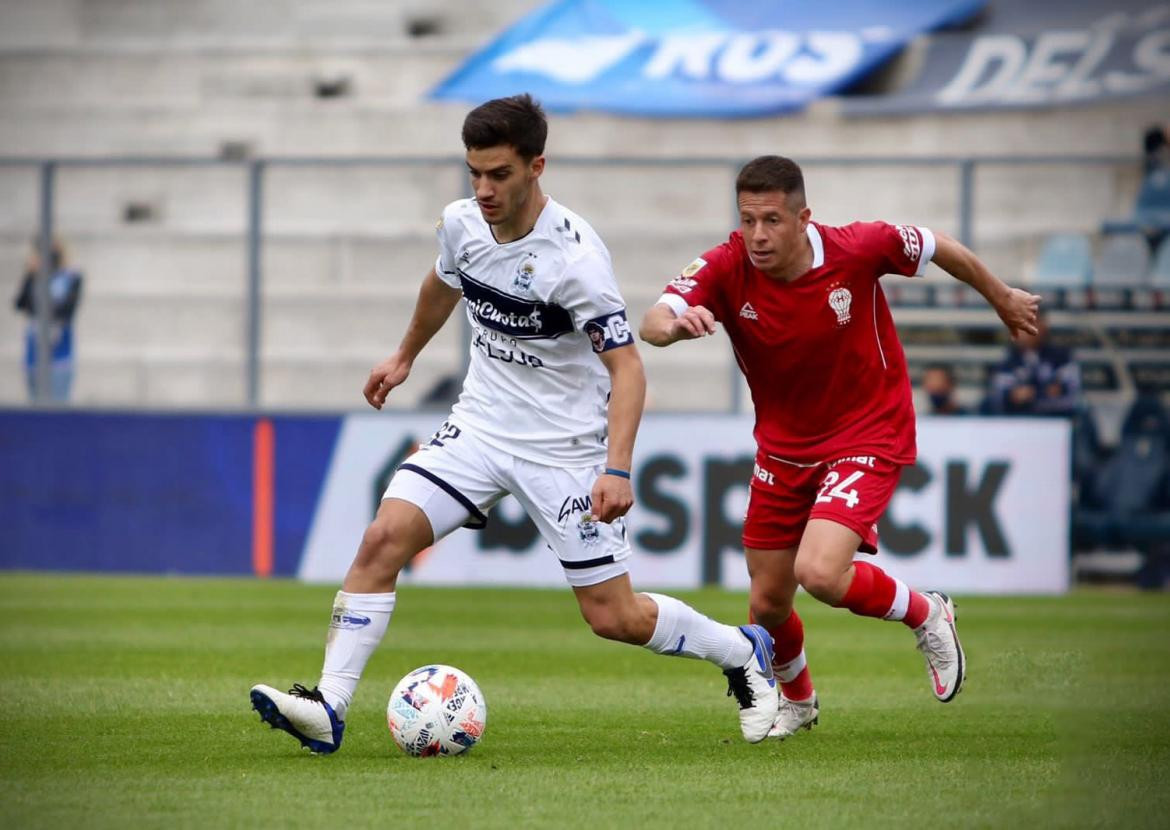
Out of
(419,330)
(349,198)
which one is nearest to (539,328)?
(419,330)

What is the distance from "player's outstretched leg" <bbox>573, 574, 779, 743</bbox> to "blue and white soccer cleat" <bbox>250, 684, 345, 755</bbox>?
1.00 m

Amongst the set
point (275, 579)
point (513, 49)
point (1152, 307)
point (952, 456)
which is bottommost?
point (275, 579)

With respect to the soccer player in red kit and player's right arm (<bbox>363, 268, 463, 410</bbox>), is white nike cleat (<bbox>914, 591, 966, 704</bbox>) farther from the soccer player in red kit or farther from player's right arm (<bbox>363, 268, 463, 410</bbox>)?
player's right arm (<bbox>363, 268, 463, 410</bbox>)

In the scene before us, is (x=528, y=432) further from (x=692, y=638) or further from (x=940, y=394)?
(x=940, y=394)

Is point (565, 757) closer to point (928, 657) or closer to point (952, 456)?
point (928, 657)

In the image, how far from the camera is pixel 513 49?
67.2ft

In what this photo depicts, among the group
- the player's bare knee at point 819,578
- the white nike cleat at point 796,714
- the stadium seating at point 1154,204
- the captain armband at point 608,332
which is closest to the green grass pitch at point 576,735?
the white nike cleat at point 796,714

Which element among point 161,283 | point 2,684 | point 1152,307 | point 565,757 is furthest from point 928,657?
point 161,283

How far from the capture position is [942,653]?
732 centimetres

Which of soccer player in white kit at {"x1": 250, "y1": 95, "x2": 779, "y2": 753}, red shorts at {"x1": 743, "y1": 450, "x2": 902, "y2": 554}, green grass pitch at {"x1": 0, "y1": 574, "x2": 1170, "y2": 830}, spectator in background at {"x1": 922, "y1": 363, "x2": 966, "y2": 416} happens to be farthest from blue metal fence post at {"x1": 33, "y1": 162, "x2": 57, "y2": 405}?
red shorts at {"x1": 743, "y1": 450, "x2": 902, "y2": 554}

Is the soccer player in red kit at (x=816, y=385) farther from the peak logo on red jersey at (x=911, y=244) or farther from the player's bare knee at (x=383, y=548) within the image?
Result: the player's bare knee at (x=383, y=548)

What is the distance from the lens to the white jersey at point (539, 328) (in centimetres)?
664

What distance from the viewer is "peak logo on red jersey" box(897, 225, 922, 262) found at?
7.32m

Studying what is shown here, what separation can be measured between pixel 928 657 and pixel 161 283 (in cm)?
1311
